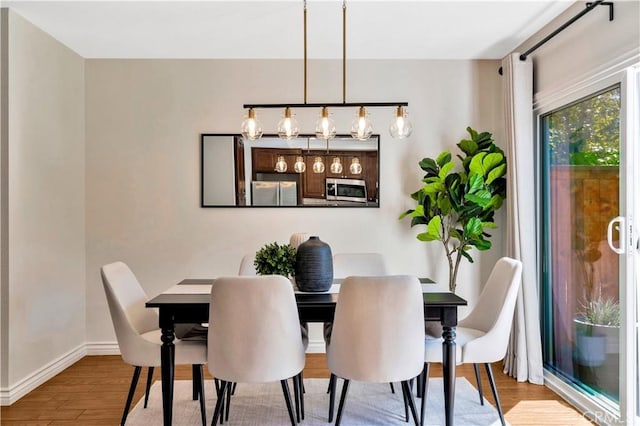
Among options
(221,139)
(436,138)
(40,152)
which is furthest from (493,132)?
(40,152)

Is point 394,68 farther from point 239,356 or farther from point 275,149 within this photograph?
point 239,356

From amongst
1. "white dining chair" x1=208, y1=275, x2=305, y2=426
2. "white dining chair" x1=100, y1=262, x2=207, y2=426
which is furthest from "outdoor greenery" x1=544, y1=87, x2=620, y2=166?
"white dining chair" x1=100, y1=262, x2=207, y2=426

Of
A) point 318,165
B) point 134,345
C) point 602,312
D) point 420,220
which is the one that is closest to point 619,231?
point 602,312

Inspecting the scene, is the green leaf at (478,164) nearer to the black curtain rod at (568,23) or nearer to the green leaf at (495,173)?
the green leaf at (495,173)

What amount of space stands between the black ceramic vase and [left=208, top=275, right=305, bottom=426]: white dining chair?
0.37 meters

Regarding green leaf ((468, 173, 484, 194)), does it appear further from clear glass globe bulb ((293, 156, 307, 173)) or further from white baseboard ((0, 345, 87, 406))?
white baseboard ((0, 345, 87, 406))

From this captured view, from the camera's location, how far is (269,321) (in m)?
2.37

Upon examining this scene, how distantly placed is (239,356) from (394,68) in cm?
297

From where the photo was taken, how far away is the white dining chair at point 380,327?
7.73 ft

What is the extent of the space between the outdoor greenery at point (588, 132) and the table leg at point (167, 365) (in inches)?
105

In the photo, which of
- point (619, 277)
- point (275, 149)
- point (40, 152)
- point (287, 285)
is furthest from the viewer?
point (275, 149)

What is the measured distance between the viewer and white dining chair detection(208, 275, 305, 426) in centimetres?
234

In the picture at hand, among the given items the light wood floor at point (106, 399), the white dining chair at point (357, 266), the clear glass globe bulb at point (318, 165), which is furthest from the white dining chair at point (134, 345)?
the clear glass globe bulb at point (318, 165)

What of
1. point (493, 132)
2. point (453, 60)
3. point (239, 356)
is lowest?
point (239, 356)
